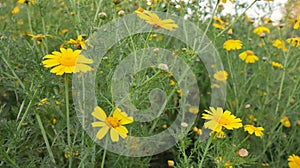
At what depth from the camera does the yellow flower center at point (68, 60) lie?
131 cm

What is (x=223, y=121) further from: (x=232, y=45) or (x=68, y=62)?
(x=232, y=45)

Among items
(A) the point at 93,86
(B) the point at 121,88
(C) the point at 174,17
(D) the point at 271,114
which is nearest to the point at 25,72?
(A) the point at 93,86

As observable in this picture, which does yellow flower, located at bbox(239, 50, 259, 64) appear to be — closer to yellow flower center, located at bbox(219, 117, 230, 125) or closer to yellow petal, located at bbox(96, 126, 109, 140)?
yellow flower center, located at bbox(219, 117, 230, 125)

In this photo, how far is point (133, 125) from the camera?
5.28ft

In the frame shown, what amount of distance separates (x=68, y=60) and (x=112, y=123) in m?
→ 0.29

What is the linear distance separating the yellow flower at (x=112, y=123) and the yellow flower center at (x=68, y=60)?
20 cm

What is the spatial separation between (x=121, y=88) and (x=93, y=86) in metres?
0.13

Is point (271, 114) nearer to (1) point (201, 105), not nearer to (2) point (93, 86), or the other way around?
(1) point (201, 105)

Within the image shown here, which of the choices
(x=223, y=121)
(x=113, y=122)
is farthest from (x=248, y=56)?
(x=113, y=122)

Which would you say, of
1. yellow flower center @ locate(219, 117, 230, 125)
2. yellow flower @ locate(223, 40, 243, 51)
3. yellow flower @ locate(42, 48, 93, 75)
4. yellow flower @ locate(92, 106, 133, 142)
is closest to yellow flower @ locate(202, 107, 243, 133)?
yellow flower center @ locate(219, 117, 230, 125)

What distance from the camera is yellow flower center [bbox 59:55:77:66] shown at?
1.31 metres

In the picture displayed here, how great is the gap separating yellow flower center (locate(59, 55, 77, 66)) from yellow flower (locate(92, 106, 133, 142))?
20 centimetres

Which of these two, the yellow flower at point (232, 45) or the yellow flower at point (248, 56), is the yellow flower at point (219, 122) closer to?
the yellow flower at point (232, 45)

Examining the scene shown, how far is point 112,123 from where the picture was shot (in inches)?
50.1
